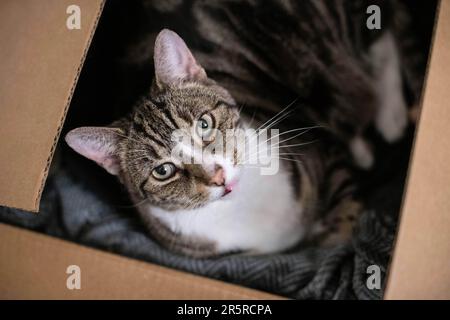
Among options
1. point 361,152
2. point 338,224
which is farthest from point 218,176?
point 361,152

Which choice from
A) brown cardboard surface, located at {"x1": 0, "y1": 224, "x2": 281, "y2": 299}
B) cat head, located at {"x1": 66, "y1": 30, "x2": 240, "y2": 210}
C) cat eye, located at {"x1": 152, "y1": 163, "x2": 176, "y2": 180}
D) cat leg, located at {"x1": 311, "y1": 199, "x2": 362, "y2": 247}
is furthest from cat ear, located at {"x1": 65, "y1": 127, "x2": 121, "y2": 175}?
cat leg, located at {"x1": 311, "y1": 199, "x2": 362, "y2": 247}

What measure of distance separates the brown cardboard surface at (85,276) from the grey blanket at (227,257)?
0.65ft

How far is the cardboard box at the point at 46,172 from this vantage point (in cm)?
90

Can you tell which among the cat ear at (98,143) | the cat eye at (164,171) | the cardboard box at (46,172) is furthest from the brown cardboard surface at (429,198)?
the cat ear at (98,143)

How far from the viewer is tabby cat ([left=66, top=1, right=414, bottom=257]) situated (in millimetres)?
1105

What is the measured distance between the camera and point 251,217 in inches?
53.1

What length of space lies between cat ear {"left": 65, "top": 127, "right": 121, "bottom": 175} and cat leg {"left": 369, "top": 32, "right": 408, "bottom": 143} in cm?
108

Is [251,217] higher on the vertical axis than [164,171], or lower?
lower

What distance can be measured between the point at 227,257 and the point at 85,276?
463 millimetres

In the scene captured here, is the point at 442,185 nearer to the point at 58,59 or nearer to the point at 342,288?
the point at 342,288

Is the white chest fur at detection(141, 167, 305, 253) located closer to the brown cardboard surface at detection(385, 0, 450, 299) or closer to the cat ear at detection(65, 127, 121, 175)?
the cat ear at detection(65, 127, 121, 175)

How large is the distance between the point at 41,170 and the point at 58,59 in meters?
0.31

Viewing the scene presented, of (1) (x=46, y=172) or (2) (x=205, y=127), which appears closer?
(1) (x=46, y=172)

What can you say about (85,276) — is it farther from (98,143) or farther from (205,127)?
(205,127)
